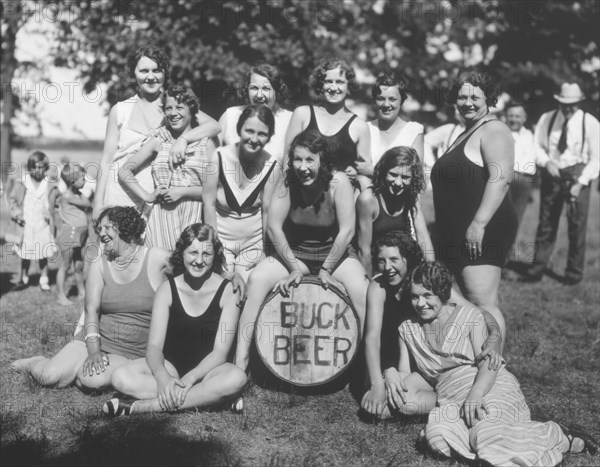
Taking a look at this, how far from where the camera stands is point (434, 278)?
13.7 feet

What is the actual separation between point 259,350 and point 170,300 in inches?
28.4

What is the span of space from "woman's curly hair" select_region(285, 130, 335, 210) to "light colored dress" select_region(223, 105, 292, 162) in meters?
0.61

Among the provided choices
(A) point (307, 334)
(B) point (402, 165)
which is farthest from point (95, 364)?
(B) point (402, 165)

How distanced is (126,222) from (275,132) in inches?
60.0

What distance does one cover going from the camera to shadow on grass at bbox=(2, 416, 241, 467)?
3602 mm

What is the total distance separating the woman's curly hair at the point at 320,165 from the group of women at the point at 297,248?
0.01m

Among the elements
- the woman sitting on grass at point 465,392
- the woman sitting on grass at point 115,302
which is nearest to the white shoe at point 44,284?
the woman sitting on grass at point 115,302

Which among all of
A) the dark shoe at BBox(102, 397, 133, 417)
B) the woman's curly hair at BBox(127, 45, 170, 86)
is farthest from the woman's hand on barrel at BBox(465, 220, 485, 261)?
the woman's curly hair at BBox(127, 45, 170, 86)

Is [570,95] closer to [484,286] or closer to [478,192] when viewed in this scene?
[478,192]

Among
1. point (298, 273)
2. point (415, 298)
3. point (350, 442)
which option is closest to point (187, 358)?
point (298, 273)

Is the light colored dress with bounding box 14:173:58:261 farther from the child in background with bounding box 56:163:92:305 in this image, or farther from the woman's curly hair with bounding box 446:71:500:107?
the woman's curly hair with bounding box 446:71:500:107

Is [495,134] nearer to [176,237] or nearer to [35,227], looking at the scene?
[176,237]

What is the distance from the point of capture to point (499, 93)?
4.69m

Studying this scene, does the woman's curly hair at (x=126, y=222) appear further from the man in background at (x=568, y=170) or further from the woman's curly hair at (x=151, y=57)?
the man in background at (x=568, y=170)
